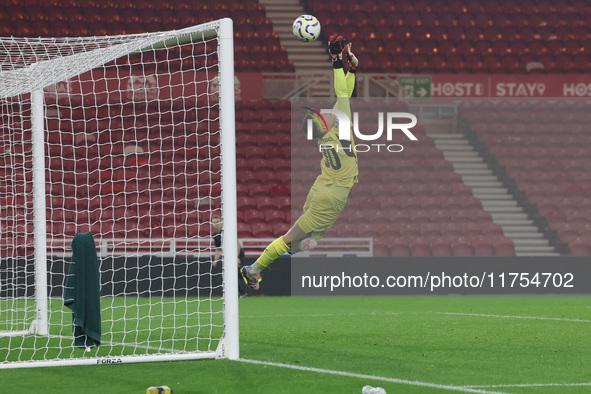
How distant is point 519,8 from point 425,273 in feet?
31.7

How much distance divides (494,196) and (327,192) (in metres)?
9.69

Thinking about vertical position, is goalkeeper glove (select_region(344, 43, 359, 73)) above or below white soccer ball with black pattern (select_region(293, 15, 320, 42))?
below

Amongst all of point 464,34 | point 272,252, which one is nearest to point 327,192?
point 272,252

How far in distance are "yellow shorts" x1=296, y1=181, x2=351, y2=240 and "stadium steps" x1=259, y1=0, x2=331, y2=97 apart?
10.3 metres

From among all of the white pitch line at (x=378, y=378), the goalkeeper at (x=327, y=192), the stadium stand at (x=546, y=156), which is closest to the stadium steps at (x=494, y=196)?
the stadium stand at (x=546, y=156)

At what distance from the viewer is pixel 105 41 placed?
792cm

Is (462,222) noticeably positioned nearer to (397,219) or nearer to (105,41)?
(397,219)

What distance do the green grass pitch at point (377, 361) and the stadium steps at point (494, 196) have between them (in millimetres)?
6594

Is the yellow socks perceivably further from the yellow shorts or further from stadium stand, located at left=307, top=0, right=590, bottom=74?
stadium stand, located at left=307, top=0, right=590, bottom=74

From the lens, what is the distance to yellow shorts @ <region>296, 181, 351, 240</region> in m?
9.88

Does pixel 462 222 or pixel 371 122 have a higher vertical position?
pixel 371 122

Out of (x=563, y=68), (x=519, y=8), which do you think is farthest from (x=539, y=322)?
(x=519, y=8)

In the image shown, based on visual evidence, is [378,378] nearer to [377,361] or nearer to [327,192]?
[377,361]

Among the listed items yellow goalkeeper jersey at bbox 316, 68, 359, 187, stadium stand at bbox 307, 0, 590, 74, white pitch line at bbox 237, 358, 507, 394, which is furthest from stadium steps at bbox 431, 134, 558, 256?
white pitch line at bbox 237, 358, 507, 394
